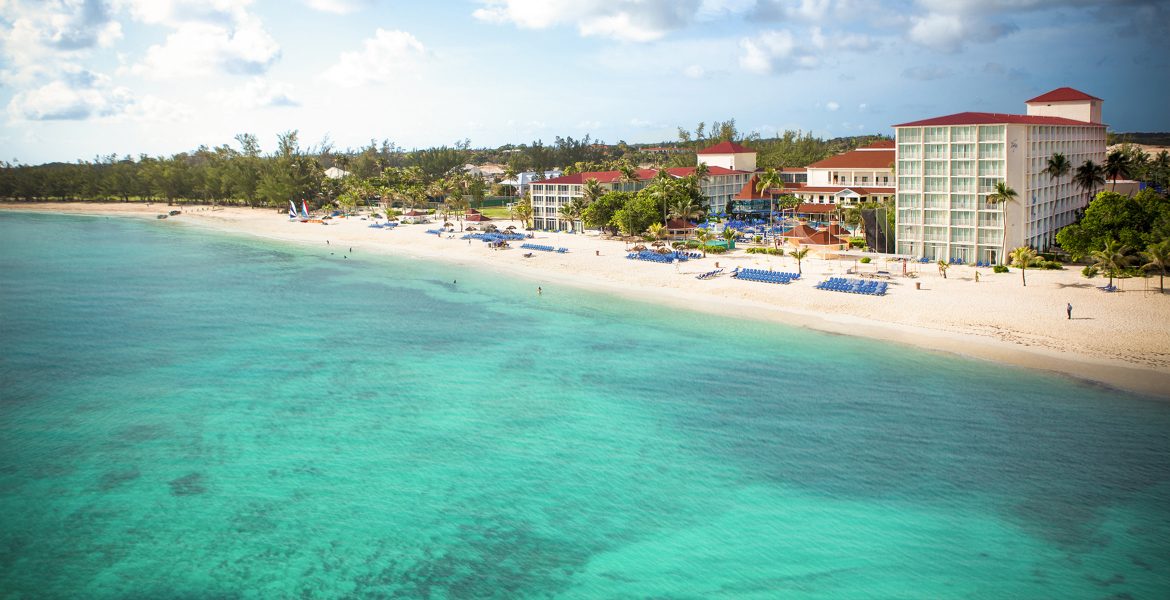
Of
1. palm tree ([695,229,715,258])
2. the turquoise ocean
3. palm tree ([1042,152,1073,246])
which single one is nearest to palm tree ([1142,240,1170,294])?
palm tree ([1042,152,1073,246])

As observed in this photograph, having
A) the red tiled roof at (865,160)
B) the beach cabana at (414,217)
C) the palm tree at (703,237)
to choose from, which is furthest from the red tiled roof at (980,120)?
the beach cabana at (414,217)

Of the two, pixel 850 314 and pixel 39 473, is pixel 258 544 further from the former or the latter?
pixel 850 314

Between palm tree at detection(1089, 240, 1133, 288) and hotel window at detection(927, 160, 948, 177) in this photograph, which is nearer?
palm tree at detection(1089, 240, 1133, 288)

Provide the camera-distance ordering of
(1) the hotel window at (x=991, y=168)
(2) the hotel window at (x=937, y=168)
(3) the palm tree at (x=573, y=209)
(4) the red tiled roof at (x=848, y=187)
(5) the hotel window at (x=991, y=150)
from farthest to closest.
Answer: (3) the palm tree at (x=573, y=209) → (4) the red tiled roof at (x=848, y=187) → (2) the hotel window at (x=937, y=168) → (1) the hotel window at (x=991, y=168) → (5) the hotel window at (x=991, y=150)

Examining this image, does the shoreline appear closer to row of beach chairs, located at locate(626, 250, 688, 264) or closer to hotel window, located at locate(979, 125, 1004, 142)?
row of beach chairs, located at locate(626, 250, 688, 264)

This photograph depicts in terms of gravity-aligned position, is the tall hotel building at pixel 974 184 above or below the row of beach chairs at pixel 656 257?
above

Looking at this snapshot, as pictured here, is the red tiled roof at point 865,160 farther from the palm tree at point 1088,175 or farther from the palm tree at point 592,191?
the palm tree at point 592,191
